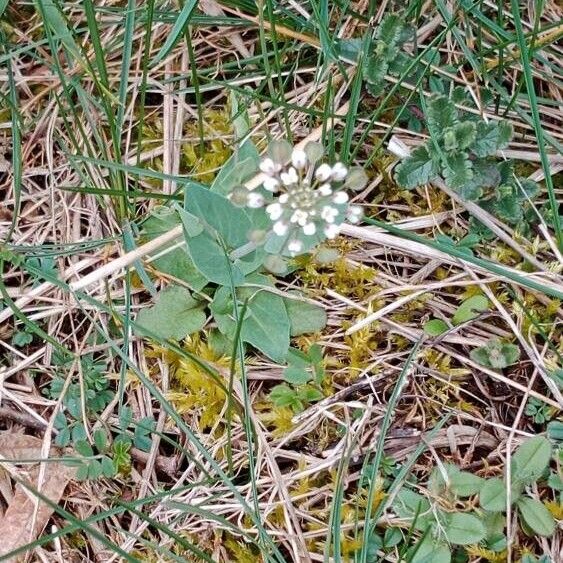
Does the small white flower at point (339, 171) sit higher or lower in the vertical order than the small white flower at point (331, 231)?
higher

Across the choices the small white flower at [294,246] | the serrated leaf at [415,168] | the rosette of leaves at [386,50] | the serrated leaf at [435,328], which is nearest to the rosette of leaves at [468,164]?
the serrated leaf at [415,168]

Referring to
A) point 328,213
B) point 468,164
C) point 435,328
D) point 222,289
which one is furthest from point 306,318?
point 468,164

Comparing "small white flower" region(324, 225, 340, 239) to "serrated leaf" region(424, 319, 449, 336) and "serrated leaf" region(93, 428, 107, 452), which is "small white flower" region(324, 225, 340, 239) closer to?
"serrated leaf" region(424, 319, 449, 336)

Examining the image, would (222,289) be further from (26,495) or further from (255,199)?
(26,495)

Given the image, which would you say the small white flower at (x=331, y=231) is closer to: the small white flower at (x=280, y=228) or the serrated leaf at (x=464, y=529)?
the small white flower at (x=280, y=228)

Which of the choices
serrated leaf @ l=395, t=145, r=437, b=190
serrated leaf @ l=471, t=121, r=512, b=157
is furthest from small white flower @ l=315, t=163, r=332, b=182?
serrated leaf @ l=471, t=121, r=512, b=157

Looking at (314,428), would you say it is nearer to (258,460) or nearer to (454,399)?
(258,460)
